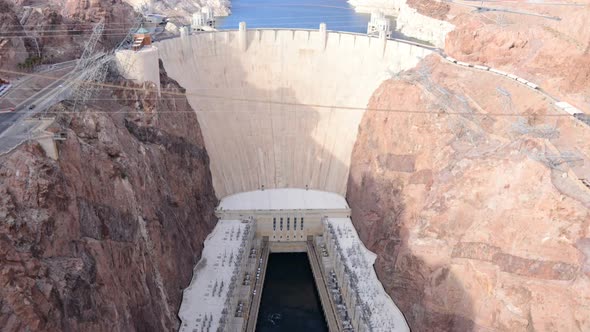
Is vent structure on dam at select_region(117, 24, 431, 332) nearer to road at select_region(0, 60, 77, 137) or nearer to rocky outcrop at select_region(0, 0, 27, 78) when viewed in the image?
rocky outcrop at select_region(0, 0, 27, 78)

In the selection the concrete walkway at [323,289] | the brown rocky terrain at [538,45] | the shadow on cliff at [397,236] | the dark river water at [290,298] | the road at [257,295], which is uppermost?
the brown rocky terrain at [538,45]

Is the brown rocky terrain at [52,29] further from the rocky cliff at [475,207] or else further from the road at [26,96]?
the rocky cliff at [475,207]

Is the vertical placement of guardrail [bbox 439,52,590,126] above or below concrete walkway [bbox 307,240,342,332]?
above

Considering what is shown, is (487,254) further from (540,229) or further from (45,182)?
(45,182)

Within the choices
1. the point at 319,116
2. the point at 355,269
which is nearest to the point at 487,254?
the point at 355,269

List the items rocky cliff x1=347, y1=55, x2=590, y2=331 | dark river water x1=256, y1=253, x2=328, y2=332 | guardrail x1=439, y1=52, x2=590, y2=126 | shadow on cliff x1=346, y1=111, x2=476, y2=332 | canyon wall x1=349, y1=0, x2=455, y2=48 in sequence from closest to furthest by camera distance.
A: rocky cliff x1=347, y1=55, x2=590, y2=331 → shadow on cliff x1=346, y1=111, x2=476, y2=332 → guardrail x1=439, y1=52, x2=590, y2=126 → dark river water x1=256, y1=253, x2=328, y2=332 → canyon wall x1=349, y1=0, x2=455, y2=48

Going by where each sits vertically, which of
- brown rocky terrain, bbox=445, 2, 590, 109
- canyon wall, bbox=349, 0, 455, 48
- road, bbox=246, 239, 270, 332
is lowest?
road, bbox=246, 239, 270, 332

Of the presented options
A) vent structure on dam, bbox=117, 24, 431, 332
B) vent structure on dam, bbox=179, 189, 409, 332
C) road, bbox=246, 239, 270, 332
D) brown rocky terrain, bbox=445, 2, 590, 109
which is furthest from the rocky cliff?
road, bbox=246, 239, 270, 332

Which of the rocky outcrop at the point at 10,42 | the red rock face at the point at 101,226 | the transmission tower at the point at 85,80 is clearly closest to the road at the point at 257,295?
the red rock face at the point at 101,226
